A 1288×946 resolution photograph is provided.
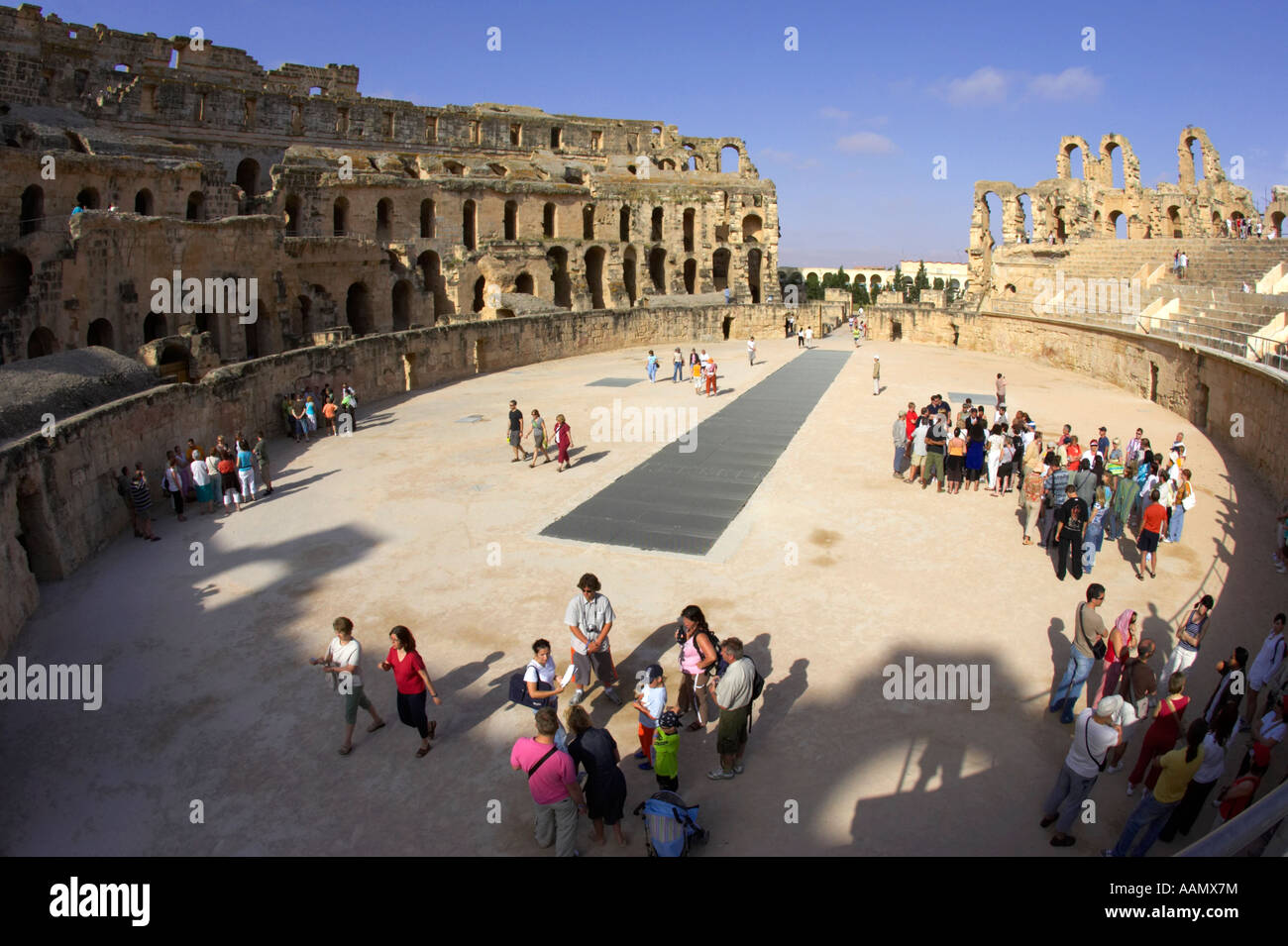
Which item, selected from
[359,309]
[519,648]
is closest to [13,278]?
[359,309]

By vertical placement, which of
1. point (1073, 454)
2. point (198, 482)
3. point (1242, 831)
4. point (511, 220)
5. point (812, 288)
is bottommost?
point (1242, 831)

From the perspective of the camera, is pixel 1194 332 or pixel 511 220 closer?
pixel 1194 332

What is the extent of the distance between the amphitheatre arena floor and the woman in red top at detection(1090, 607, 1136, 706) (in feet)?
1.86

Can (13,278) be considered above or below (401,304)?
below

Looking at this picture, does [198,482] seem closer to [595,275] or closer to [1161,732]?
[1161,732]

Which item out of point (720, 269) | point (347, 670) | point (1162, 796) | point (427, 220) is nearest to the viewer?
point (1162, 796)

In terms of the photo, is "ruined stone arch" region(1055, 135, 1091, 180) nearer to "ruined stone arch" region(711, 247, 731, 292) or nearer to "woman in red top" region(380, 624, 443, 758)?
"ruined stone arch" region(711, 247, 731, 292)

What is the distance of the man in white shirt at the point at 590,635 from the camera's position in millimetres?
7367

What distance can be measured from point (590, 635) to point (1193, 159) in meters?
45.2

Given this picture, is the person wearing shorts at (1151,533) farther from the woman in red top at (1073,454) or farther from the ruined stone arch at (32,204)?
the ruined stone arch at (32,204)

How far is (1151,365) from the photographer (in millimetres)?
21266

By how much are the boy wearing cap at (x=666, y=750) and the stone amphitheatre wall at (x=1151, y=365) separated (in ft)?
38.0
